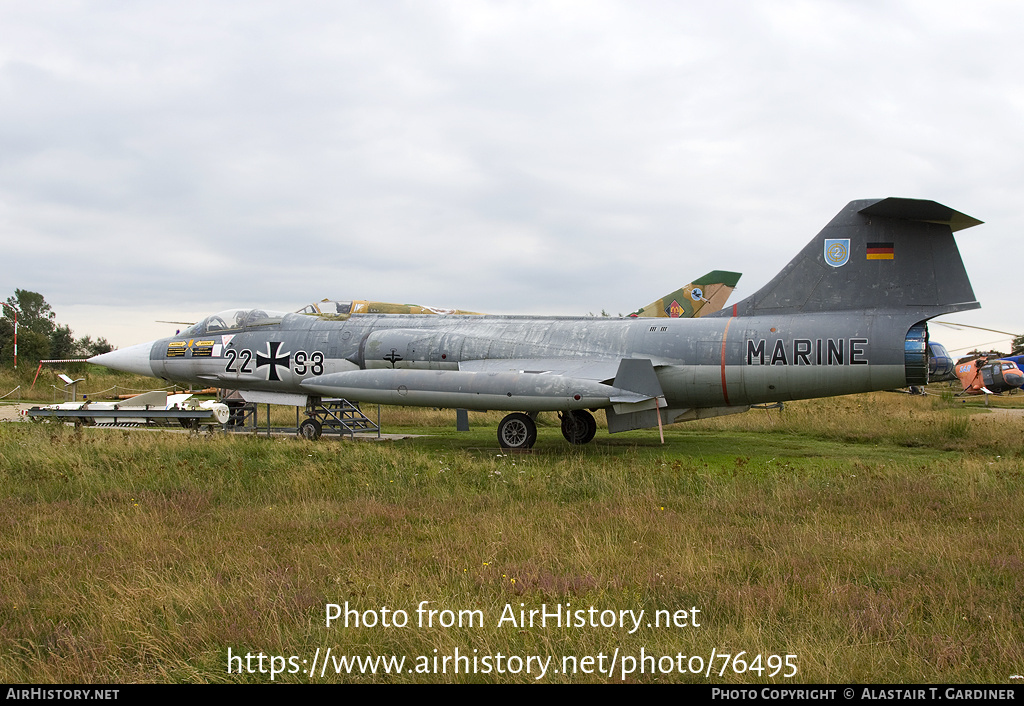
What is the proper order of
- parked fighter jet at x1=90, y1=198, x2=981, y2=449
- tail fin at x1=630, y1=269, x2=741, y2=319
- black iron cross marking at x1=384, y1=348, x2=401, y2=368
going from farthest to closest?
tail fin at x1=630, y1=269, x2=741, y2=319
black iron cross marking at x1=384, y1=348, x2=401, y2=368
parked fighter jet at x1=90, y1=198, x2=981, y2=449

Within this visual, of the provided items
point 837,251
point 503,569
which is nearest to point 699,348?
point 837,251

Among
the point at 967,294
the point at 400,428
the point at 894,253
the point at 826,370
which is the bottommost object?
the point at 400,428

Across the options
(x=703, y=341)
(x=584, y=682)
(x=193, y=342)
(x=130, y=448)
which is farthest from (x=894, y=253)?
(x=193, y=342)

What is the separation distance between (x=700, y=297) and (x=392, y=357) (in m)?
9.14

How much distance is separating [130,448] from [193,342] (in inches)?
257

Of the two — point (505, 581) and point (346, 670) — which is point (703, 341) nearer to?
point (505, 581)

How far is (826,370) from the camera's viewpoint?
13.0 meters

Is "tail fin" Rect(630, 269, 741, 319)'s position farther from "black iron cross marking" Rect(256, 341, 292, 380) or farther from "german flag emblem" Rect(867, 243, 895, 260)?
"black iron cross marking" Rect(256, 341, 292, 380)

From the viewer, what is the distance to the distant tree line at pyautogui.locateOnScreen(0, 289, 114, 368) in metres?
44.0

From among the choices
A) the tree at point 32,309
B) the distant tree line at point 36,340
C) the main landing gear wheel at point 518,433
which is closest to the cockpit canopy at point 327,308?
the main landing gear wheel at point 518,433

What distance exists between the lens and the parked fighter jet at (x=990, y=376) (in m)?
30.6

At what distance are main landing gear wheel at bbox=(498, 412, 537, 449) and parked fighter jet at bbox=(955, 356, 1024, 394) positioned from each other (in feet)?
78.5

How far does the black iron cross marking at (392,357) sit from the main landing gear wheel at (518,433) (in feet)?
9.08

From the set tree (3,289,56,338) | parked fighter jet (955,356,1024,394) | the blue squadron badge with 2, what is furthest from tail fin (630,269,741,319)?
tree (3,289,56,338)
